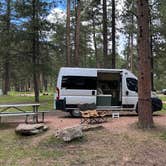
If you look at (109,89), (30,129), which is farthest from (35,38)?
(30,129)

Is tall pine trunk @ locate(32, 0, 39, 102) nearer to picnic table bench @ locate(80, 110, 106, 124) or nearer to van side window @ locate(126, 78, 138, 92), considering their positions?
van side window @ locate(126, 78, 138, 92)

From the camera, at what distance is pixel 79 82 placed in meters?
15.7

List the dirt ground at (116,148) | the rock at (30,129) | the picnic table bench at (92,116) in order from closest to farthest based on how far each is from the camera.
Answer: the dirt ground at (116,148) → the rock at (30,129) → the picnic table bench at (92,116)

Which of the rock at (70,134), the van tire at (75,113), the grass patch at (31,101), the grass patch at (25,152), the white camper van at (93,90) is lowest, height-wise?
the grass patch at (25,152)

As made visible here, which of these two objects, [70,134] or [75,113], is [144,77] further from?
[75,113]

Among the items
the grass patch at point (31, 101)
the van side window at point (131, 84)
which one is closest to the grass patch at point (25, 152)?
the van side window at point (131, 84)

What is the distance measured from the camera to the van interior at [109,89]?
1623cm

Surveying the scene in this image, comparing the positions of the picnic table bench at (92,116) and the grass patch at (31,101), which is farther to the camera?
the grass patch at (31,101)

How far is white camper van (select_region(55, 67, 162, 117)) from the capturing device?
1566 cm

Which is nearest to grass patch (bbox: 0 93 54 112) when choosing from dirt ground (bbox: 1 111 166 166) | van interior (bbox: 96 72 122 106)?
van interior (bbox: 96 72 122 106)

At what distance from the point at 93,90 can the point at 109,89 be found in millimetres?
1472

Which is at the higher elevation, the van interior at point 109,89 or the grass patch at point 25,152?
the van interior at point 109,89

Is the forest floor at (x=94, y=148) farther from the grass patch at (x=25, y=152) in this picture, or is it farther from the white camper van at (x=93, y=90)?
the white camper van at (x=93, y=90)

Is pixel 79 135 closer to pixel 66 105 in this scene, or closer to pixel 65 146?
A: pixel 65 146
